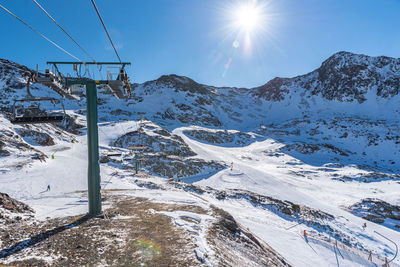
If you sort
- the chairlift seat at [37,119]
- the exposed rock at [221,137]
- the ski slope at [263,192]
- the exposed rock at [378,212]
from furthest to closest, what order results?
1. the exposed rock at [221,137]
2. the exposed rock at [378,212]
3. the ski slope at [263,192]
4. the chairlift seat at [37,119]

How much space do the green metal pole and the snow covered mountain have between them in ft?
3.11

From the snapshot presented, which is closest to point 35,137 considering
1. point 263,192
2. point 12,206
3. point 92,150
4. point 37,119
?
point 12,206

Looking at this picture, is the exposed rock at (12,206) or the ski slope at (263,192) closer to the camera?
the exposed rock at (12,206)

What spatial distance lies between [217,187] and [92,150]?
26909mm

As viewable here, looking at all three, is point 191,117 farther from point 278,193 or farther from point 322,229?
point 322,229

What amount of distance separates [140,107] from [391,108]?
514 feet

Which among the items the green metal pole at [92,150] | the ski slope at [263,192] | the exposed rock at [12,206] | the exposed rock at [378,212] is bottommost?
the exposed rock at [378,212]

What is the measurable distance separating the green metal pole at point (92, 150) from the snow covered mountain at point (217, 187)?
3.11 feet

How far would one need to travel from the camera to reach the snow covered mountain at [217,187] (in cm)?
752

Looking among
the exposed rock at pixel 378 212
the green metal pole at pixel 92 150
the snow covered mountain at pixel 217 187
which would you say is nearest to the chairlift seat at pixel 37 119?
the green metal pole at pixel 92 150

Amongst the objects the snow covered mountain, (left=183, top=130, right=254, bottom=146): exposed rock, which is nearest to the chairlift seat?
the snow covered mountain

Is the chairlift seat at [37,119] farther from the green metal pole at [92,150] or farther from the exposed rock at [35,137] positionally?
the exposed rock at [35,137]

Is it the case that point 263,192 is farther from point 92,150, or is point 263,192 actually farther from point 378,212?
point 92,150

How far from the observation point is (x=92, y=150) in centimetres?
913
